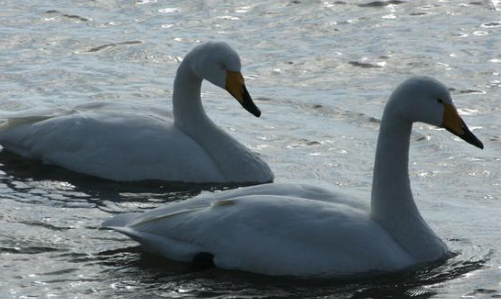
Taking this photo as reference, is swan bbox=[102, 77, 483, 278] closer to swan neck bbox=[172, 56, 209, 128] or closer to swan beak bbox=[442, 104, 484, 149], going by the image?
swan beak bbox=[442, 104, 484, 149]

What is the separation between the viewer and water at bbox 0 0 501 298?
923 centimetres

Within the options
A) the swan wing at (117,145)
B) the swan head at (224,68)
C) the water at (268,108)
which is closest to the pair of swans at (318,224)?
the water at (268,108)

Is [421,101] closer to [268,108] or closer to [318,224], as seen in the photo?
[318,224]

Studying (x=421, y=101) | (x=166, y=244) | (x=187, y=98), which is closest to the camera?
(x=166, y=244)

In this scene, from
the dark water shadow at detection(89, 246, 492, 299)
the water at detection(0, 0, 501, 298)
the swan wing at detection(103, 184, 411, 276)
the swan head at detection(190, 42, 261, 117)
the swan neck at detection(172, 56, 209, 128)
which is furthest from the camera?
the swan neck at detection(172, 56, 209, 128)

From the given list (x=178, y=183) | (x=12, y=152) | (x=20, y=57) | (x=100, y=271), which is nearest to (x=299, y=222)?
(x=100, y=271)

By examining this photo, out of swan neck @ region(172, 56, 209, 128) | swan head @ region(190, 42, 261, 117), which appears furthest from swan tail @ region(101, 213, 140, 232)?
swan neck @ region(172, 56, 209, 128)

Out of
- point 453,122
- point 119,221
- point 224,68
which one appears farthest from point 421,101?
point 224,68

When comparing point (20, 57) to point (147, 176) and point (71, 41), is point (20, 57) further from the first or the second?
point (147, 176)

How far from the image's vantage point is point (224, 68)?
11.9 meters

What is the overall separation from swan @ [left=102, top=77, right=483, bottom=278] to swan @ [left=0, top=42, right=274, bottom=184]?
2027mm

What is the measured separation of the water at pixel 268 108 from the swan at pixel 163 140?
17 centimetres

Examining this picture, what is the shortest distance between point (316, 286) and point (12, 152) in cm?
441

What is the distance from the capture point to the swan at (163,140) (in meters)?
11.7
